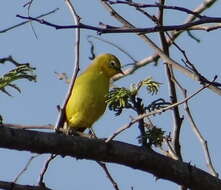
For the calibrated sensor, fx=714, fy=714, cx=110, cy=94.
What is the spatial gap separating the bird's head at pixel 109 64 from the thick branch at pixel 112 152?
2.68 metres

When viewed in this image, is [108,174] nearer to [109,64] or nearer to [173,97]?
[173,97]

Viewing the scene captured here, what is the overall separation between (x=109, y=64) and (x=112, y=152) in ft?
9.73

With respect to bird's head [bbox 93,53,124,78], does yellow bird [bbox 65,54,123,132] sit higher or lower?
lower

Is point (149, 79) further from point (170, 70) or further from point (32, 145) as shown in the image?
point (32, 145)

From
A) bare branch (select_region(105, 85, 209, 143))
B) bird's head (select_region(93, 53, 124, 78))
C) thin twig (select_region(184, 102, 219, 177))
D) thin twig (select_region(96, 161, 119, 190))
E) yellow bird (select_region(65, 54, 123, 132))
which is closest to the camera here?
bare branch (select_region(105, 85, 209, 143))

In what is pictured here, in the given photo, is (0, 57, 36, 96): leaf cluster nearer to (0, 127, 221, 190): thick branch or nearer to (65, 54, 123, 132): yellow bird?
(0, 127, 221, 190): thick branch

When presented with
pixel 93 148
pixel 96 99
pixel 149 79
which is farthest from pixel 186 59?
pixel 96 99

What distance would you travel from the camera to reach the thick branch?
2900mm

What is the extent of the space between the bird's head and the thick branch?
2.68 meters

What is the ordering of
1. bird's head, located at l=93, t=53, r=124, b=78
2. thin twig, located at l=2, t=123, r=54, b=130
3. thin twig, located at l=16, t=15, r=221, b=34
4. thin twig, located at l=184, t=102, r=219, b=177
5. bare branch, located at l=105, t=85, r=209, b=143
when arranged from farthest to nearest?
bird's head, located at l=93, t=53, r=124, b=78 → thin twig, located at l=184, t=102, r=219, b=177 → thin twig, located at l=2, t=123, r=54, b=130 → bare branch, located at l=105, t=85, r=209, b=143 → thin twig, located at l=16, t=15, r=221, b=34

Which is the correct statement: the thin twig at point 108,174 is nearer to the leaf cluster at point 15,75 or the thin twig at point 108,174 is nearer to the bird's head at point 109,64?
the leaf cluster at point 15,75

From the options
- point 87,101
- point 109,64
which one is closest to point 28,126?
point 87,101

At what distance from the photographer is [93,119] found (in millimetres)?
5574

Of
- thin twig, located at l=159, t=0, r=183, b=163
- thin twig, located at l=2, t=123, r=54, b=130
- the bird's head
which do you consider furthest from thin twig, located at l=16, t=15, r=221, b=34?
the bird's head
